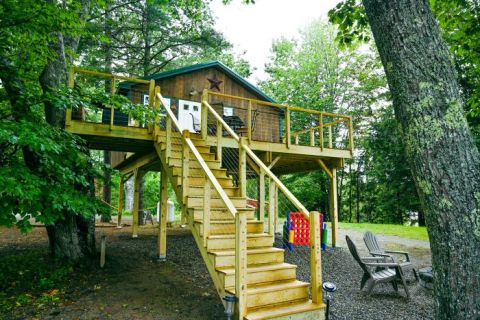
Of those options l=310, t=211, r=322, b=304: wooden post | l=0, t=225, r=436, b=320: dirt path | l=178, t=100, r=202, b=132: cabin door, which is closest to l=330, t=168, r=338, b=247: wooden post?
l=0, t=225, r=436, b=320: dirt path

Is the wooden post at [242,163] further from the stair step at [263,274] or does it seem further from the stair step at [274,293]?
the stair step at [274,293]

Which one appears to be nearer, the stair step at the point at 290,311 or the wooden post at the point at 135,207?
the stair step at the point at 290,311

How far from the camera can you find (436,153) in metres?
A: 1.97

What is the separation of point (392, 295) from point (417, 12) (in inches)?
203

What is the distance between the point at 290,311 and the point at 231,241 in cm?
133

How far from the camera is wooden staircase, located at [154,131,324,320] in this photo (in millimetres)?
4023

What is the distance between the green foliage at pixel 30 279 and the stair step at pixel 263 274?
290 centimetres

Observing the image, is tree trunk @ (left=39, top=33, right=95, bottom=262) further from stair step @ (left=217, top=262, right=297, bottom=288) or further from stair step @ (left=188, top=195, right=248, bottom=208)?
stair step @ (left=217, top=262, right=297, bottom=288)

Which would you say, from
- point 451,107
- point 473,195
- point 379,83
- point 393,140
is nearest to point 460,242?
point 473,195

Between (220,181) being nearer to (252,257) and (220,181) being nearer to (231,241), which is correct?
(231,241)

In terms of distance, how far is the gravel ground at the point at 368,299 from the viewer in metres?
4.81

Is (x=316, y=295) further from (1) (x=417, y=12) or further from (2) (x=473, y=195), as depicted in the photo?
(1) (x=417, y=12)

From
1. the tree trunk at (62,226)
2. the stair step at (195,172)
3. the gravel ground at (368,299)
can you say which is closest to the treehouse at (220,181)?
the stair step at (195,172)

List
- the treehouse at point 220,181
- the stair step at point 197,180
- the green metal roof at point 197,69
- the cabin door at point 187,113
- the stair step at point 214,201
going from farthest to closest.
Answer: the cabin door at point 187,113, the green metal roof at point 197,69, the stair step at point 197,180, the stair step at point 214,201, the treehouse at point 220,181
